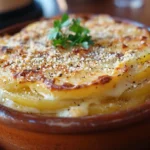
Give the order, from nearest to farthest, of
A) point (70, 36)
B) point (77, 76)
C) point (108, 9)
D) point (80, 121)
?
1. point (80, 121)
2. point (77, 76)
3. point (70, 36)
4. point (108, 9)

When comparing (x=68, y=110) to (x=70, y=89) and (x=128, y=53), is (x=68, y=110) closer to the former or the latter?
(x=70, y=89)

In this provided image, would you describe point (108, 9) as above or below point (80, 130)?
below

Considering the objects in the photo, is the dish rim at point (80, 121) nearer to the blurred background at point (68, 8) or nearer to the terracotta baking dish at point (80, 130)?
the terracotta baking dish at point (80, 130)

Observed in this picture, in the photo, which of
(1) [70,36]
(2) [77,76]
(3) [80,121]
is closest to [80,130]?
(3) [80,121]

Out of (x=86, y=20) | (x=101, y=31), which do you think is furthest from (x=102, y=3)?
(x=101, y=31)

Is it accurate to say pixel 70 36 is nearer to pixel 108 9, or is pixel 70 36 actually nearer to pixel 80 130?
pixel 80 130

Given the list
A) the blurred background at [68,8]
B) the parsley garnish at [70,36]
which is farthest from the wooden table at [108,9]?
the parsley garnish at [70,36]

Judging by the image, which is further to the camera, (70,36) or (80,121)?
(70,36)
